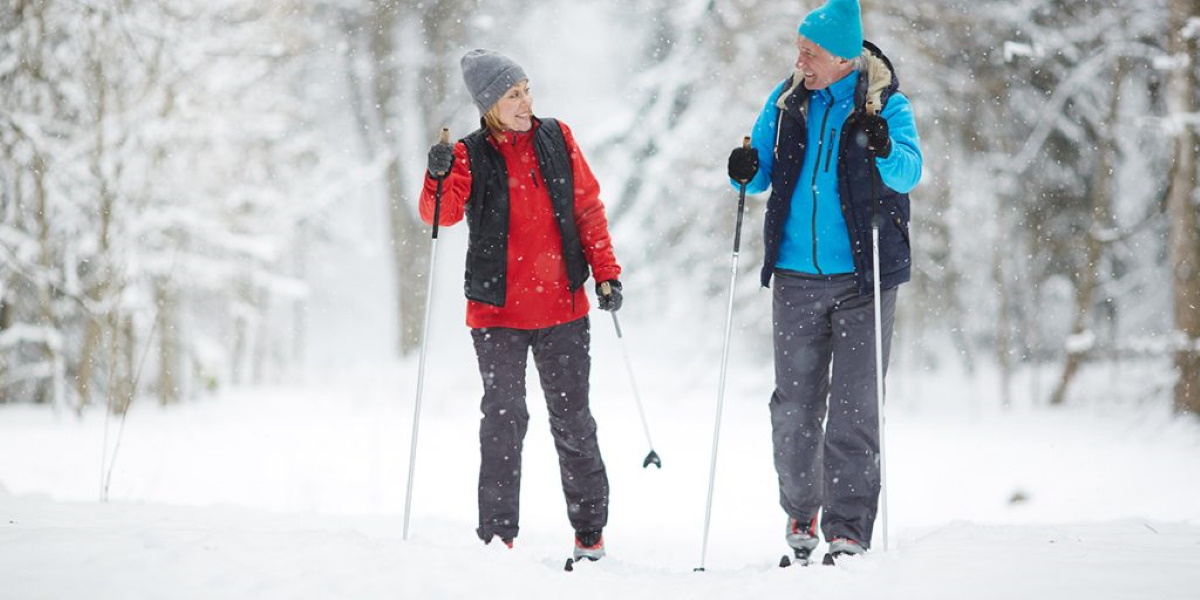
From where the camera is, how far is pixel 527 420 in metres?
3.59

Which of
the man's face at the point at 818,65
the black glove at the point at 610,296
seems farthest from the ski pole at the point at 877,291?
the black glove at the point at 610,296

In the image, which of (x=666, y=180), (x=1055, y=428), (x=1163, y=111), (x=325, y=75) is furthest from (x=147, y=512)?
(x=325, y=75)

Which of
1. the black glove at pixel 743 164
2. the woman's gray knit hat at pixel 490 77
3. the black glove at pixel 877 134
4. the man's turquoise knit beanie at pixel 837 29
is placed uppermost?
the man's turquoise knit beanie at pixel 837 29

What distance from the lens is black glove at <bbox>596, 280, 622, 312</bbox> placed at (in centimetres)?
355

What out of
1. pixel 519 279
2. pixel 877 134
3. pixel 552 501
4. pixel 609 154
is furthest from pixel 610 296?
pixel 609 154

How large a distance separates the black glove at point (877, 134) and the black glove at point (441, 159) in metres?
1.37

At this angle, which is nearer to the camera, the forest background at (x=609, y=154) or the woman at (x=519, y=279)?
the woman at (x=519, y=279)

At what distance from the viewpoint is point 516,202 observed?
353cm

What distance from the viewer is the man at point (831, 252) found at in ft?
11.2

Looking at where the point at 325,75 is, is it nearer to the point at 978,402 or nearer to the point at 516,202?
the point at 978,402

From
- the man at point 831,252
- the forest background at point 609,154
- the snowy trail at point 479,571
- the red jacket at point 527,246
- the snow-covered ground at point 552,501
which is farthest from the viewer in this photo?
the forest background at point 609,154

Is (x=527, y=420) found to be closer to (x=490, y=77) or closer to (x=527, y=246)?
(x=527, y=246)

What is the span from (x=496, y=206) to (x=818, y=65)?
1.22 meters

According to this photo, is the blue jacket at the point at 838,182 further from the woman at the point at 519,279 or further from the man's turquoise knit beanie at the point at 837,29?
the woman at the point at 519,279
